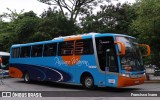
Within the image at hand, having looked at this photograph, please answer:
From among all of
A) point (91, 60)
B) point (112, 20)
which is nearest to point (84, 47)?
point (91, 60)

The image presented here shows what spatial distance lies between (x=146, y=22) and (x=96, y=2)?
1711 cm

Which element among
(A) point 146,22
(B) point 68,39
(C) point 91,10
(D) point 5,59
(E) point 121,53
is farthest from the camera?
(C) point 91,10

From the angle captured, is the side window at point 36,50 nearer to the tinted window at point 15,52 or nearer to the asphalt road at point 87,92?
the tinted window at point 15,52

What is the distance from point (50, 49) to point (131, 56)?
6.60 m

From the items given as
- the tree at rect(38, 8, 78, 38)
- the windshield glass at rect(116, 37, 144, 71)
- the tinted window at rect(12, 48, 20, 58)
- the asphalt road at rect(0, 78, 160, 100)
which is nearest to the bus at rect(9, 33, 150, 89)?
the windshield glass at rect(116, 37, 144, 71)

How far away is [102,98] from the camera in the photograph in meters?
14.4

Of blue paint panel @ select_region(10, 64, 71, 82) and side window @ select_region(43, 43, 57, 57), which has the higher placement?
side window @ select_region(43, 43, 57, 57)

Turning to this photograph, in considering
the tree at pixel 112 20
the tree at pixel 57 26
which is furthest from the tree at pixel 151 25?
the tree at pixel 57 26

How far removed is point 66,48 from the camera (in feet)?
66.7

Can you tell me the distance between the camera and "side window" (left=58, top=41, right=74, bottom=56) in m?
19.9

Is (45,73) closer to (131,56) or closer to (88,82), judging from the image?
(88,82)

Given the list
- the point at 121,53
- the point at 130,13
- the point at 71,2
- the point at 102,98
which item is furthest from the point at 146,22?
the point at 71,2

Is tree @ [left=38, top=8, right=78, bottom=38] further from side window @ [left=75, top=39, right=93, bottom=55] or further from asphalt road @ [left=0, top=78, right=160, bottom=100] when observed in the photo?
side window @ [left=75, top=39, right=93, bottom=55]

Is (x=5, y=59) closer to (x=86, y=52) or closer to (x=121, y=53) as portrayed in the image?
(x=86, y=52)
